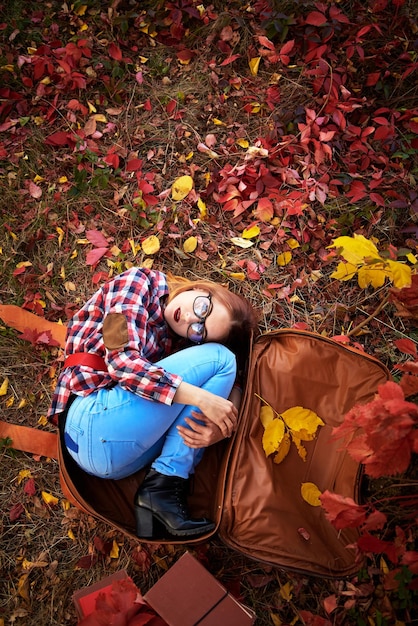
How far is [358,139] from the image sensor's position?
3025 mm

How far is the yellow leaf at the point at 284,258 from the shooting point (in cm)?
296

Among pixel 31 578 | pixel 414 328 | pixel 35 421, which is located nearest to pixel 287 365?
pixel 414 328

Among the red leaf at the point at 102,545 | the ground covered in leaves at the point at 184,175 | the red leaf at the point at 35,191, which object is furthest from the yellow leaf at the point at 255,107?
the red leaf at the point at 102,545

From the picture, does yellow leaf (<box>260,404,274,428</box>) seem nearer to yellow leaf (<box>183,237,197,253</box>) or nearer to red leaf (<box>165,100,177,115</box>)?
yellow leaf (<box>183,237,197,253</box>)

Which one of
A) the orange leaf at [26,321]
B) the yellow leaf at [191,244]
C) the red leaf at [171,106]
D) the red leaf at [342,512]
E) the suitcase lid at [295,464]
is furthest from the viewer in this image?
the red leaf at [171,106]

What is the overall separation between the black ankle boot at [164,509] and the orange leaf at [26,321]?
995 mm

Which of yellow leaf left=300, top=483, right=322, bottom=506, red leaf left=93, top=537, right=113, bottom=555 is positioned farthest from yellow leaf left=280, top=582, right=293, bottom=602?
red leaf left=93, top=537, right=113, bottom=555

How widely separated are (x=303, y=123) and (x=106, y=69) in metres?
1.40

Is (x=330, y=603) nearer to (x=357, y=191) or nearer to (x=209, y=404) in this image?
(x=209, y=404)

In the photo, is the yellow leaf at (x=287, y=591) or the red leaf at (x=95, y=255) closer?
the yellow leaf at (x=287, y=591)

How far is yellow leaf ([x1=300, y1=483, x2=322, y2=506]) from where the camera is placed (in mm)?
2217

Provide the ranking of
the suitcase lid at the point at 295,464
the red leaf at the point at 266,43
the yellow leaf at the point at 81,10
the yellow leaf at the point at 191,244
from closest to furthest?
1. the suitcase lid at the point at 295,464
2. the yellow leaf at the point at 191,244
3. the red leaf at the point at 266,43
4. the yellow leaf at the point at 81,10

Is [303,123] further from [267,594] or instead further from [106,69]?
[267,594]

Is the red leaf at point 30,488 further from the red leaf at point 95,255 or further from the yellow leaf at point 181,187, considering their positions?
the yellow leaf at point 181,187
